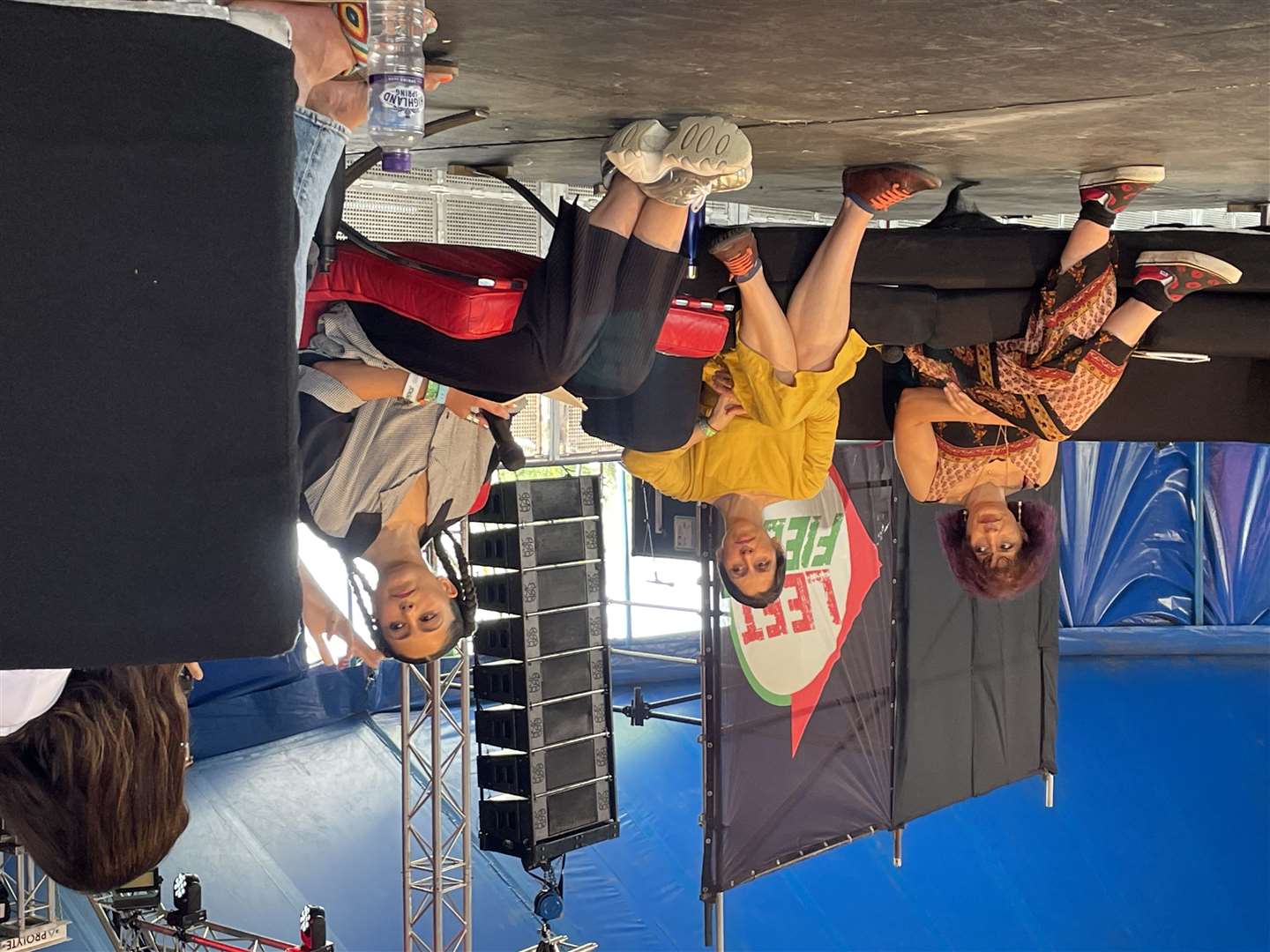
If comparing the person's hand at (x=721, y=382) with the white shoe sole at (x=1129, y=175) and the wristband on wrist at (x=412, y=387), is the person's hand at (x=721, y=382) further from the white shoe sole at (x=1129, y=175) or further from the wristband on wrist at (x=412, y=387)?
the white shoe sole at (x=1129, y=175)

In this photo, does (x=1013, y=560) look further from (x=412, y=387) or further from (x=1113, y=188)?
(x=412, y=387)

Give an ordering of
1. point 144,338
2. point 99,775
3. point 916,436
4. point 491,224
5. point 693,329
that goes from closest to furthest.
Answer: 1. point 144,338
2. point 99,775
3. point 693,329
4. point 916,436
5. point 491,224

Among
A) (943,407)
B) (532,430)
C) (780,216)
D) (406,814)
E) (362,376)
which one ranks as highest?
(780,216)

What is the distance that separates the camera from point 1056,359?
96.7 inches

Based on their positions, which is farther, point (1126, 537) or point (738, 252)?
point (1126, 537)

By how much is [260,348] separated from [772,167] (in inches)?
76.5

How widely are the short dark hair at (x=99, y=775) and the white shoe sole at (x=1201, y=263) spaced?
205cm

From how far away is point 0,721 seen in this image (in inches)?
45.3

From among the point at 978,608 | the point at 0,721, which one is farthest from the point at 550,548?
the point at 0,721

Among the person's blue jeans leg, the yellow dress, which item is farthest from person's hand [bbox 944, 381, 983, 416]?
the person's blue jeans leg

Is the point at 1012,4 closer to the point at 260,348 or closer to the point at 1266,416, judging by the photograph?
the point at 260,348

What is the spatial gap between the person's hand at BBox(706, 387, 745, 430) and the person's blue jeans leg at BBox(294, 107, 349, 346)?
1491mm

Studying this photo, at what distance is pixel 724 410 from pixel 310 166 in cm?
158

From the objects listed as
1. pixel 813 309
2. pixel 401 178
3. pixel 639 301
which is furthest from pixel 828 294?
pixel 401 178
